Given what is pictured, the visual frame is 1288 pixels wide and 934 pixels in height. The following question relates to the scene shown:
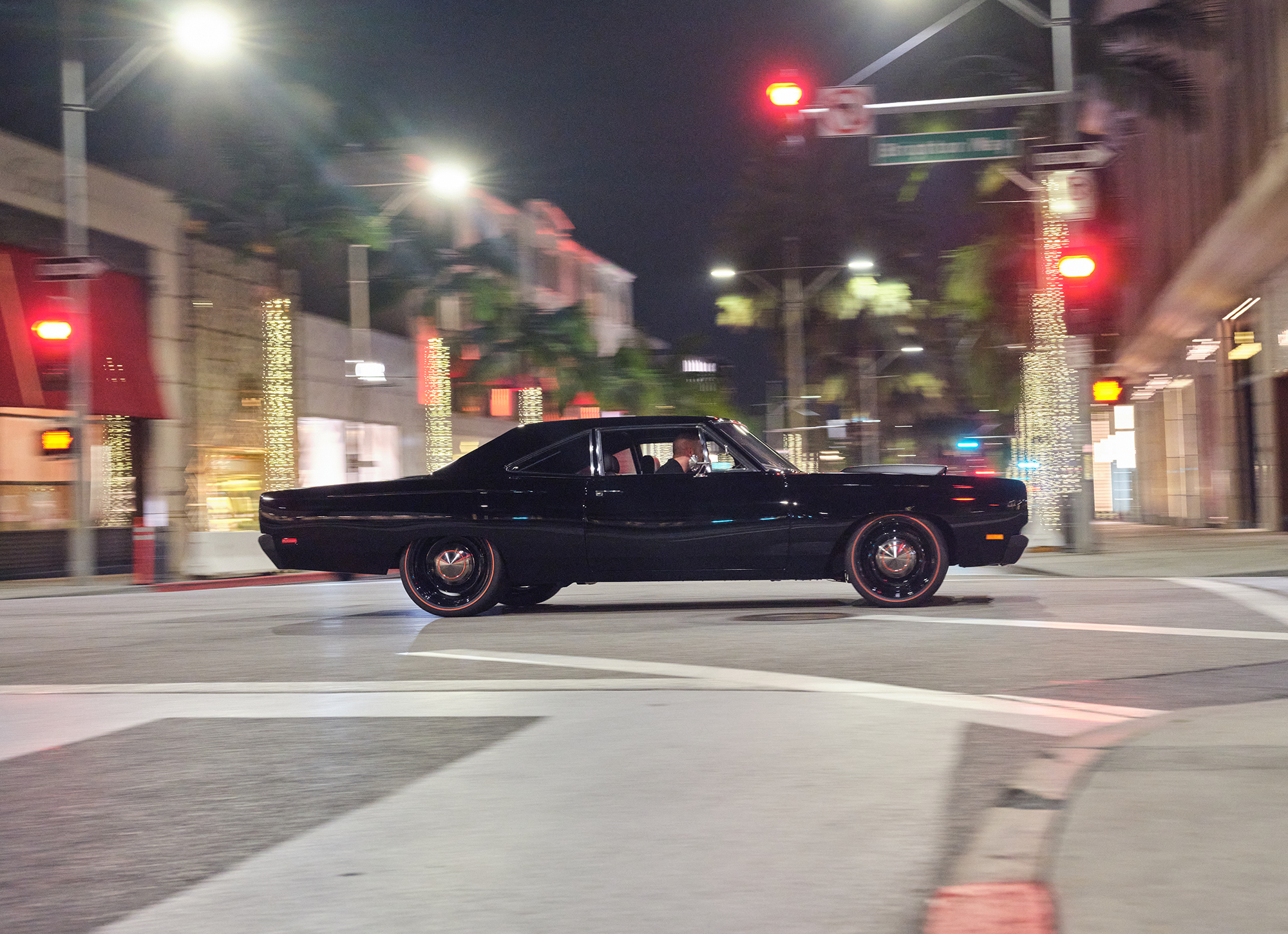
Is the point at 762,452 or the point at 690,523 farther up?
the point at 762,452

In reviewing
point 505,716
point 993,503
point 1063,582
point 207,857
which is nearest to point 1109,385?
point 1063,582

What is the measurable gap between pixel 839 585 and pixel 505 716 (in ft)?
27.3

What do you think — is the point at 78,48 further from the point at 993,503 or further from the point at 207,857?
the point at 207,857

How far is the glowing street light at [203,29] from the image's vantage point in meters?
21.1

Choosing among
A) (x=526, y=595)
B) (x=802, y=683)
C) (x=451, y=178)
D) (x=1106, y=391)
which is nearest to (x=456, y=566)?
(x=526, y=595)

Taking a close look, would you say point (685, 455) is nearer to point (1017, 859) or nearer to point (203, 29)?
point (1017, 859)

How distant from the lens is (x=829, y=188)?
53.1 meters

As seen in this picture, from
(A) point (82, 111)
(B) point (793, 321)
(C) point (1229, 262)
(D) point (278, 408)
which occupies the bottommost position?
(D) point (278, 408)

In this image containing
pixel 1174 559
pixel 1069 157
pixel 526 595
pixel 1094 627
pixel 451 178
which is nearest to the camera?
pixel 1094 627

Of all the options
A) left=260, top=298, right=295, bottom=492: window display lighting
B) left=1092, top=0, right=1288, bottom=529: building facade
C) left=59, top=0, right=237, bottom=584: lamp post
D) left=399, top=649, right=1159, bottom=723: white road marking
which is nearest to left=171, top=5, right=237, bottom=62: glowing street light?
left=59, top=0, right=237, bottom=584: lamp post

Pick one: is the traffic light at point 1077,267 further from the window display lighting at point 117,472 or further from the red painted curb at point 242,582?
the window display lighting at point 117,472

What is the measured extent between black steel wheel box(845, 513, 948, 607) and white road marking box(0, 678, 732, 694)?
3842mm

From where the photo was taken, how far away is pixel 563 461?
1152 cm

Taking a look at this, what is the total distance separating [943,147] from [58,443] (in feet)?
45.0
